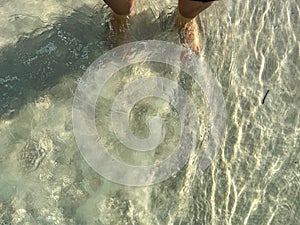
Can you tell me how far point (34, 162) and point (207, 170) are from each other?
1174mm

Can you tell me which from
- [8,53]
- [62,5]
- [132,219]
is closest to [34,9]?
[62,5]

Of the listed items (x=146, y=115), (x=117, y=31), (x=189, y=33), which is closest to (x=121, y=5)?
(x=117, y=31)

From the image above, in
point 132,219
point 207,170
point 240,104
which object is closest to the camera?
point 132,219

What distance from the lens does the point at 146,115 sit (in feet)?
10.4

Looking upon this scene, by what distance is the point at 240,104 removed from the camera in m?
3.29

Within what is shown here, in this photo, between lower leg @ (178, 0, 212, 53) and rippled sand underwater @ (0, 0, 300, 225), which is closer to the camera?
rippled sand underwater @ (0, 0, 300, 225)

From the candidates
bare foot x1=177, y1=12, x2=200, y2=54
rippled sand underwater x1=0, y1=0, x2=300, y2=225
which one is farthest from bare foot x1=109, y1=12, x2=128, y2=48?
bare foot x1=177, y1=12, x2=200, y2=54

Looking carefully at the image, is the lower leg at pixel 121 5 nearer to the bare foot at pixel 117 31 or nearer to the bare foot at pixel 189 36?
the bare foot at pixel 117 31

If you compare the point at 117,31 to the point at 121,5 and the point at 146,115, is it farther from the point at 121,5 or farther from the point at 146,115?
the point at 146,115

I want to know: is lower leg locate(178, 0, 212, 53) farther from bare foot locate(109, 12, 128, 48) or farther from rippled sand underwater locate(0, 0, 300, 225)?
bare foot locate(109, 12, 128, 48)

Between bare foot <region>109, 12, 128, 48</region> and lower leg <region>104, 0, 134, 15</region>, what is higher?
lower leg <region>104, 0, 134, 15</region>

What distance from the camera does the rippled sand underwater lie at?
2.91 meters

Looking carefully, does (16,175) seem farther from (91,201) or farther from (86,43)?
(86,43)

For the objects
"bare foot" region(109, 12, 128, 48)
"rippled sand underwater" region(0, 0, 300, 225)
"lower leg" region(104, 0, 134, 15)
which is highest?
"lower leg" region(104, 0, 134, 15)
